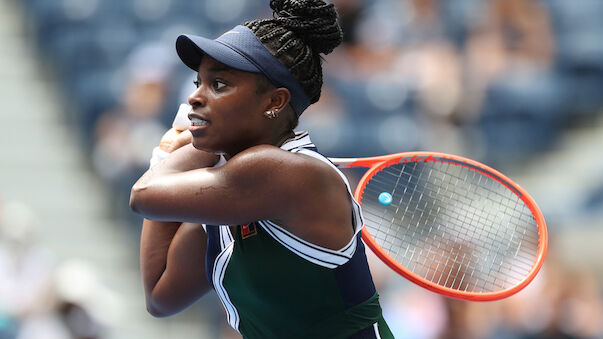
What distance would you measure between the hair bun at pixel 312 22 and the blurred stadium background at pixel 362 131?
3031mm

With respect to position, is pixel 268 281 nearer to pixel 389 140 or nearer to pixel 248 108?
pixel 248 108

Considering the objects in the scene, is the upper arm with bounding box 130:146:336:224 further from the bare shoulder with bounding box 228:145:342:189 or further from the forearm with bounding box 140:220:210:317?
the forearm with bounding box 140:220:210:317

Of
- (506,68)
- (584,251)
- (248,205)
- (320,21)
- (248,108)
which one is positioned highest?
(320,21)

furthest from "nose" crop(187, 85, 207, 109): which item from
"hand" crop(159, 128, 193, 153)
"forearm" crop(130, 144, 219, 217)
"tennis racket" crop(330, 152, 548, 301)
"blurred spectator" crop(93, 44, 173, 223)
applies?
"blurred spectator" crop(93, 44, 173, 223)

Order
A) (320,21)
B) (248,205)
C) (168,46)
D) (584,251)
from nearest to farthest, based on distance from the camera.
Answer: (248,205) < (320,21) < (584,251) < (168,46)

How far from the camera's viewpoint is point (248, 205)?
1.95 metres

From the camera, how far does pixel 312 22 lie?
6.90ft

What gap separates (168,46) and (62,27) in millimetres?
1201

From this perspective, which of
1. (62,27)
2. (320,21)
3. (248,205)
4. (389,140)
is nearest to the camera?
(248,205)

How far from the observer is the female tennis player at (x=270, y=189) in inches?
77.2

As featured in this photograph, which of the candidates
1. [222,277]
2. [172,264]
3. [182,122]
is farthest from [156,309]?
[182,122]

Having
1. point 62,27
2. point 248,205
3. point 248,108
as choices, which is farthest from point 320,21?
point 62,27

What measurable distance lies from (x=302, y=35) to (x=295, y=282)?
22.3 inches

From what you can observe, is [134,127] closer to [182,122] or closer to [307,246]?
[182,122]
